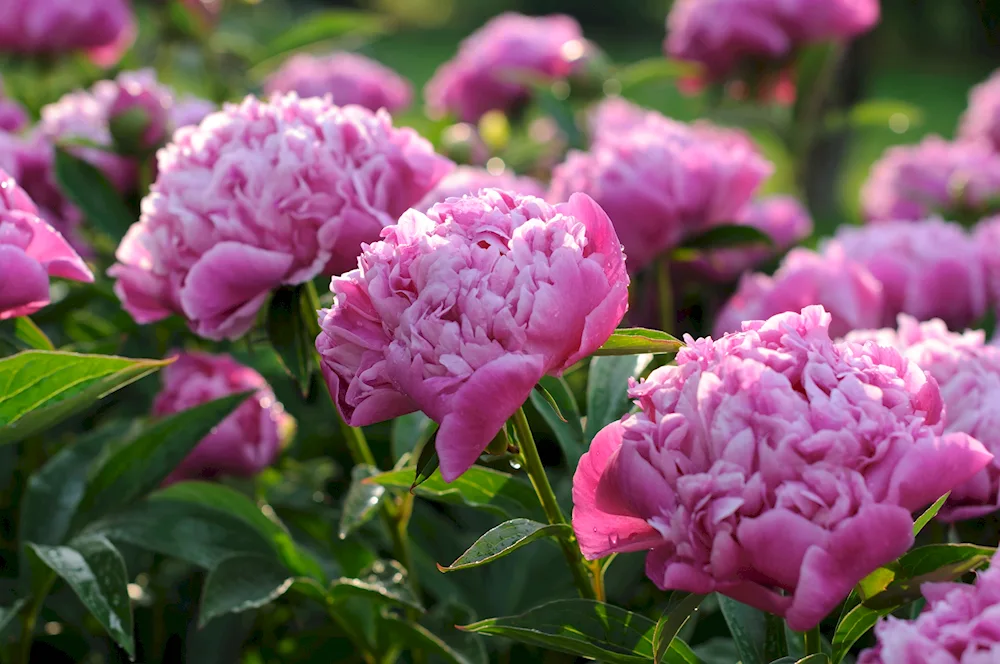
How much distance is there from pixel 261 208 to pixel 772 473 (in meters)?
0.41

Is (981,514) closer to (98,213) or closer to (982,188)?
(98,213)

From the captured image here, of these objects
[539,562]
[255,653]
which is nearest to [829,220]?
[539,562]

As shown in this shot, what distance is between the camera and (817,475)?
0.52 m

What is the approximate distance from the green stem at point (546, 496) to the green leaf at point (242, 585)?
236 mm

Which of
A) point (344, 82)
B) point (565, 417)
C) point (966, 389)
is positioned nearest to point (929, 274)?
point (966, 389)

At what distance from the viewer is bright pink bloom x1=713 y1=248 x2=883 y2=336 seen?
1104mm

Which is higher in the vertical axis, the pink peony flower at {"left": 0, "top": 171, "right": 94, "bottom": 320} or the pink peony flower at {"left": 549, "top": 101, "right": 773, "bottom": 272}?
the pink peony flower at {"left": 0, "top": 171, "right": 94, "bottom": 320}

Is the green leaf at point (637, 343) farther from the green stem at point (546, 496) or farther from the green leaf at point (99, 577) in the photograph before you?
the green leaf at point (99, 577)

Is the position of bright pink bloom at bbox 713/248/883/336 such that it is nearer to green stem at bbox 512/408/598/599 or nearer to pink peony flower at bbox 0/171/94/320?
green stem at bbox 512/408/598/599

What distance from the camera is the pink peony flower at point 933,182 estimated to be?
65.2 inches

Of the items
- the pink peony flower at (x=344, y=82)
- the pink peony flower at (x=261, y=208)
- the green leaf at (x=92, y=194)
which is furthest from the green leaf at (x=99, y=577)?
the pink peony flower at (x=344, y=82)

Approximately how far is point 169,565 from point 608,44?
12392 millimetres

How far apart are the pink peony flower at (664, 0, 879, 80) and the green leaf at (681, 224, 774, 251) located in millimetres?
595

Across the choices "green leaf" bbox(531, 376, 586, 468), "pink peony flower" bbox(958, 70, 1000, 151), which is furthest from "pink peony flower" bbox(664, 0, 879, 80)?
"green leaf" bbox(531, 376, 586, 468)
